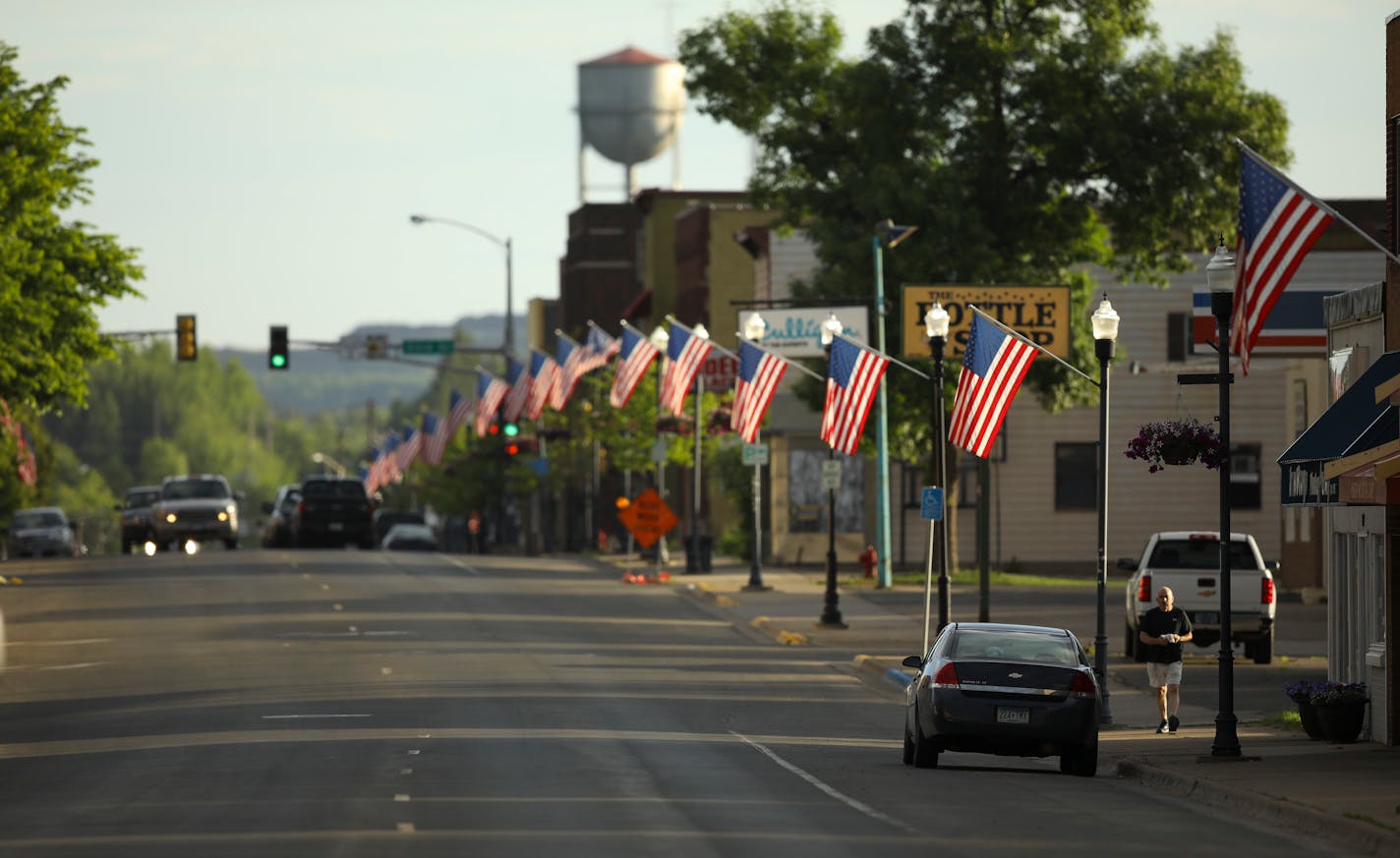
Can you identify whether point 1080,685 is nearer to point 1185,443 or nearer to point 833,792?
point 833,792

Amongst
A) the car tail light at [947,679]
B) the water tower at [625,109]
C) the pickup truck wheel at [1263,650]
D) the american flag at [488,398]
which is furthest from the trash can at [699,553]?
the water tower at [625,109]

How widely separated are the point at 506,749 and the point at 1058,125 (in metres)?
34.6

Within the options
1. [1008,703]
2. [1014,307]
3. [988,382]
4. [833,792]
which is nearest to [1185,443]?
[1008,703]

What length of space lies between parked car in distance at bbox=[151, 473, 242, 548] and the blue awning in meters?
48.5

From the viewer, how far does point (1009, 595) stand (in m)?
50.3

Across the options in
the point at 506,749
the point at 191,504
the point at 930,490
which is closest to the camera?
the point at 506,749

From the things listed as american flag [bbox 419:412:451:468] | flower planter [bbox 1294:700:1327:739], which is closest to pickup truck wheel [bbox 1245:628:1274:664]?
flower planter [bbox 1294:700:1327:739]

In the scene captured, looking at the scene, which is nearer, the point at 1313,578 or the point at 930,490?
the point at 930,490

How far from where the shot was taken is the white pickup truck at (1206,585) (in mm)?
34219

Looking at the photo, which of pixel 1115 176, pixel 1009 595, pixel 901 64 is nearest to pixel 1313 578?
pixel 1009 595

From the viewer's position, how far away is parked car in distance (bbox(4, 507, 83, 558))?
81.7 m

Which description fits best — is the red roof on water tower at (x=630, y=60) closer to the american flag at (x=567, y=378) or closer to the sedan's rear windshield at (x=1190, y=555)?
the american flag at (x=567, y=378)

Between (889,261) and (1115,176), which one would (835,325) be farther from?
(1115,176)

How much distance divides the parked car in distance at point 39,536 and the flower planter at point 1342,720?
211 ft
